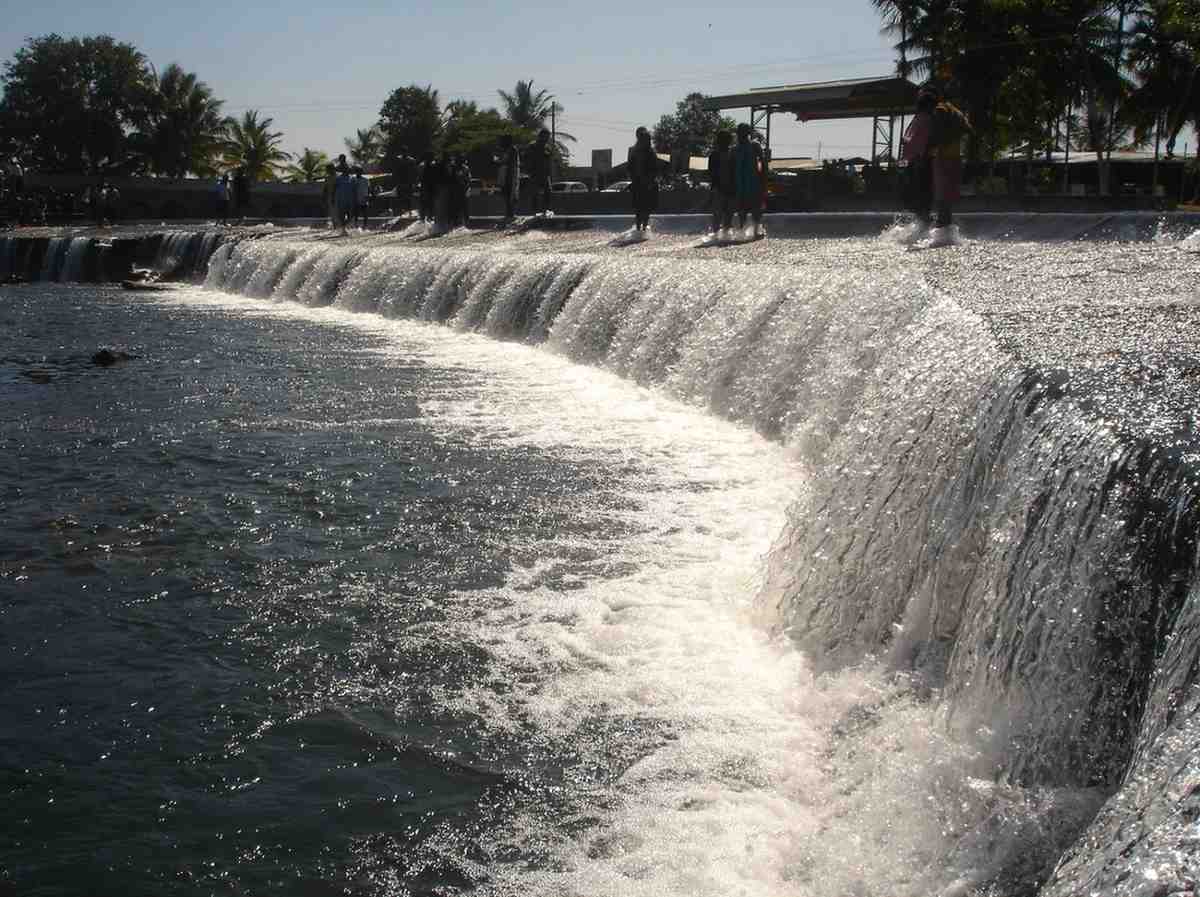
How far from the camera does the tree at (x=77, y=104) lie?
5744cm

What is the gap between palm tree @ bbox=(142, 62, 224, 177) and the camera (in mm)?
58969

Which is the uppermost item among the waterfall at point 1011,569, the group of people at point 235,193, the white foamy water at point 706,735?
the group of people at point 235,193

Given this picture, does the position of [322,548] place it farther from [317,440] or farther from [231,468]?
[317,440]

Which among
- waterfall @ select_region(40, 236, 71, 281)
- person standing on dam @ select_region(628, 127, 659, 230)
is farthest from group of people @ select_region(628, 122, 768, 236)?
waterfall @ select_region(40, 236, 71, 281)

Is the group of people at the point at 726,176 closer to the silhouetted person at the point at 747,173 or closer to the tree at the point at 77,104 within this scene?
the silhouetted person at the point at 747,173

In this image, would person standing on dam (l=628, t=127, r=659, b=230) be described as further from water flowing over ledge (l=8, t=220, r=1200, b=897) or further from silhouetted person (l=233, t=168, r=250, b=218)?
silhouetted person (l=233, t=168, r=250, b=218)

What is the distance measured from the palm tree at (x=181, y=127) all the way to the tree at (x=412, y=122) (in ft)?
42.0

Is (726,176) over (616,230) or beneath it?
over

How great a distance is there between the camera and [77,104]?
5762 centimetres

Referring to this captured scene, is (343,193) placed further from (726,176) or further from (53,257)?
(726,176)

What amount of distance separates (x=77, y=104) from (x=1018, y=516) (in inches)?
2381

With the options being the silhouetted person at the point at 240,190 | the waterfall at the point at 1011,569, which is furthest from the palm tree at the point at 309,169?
the waterfall at the point at 1011,569

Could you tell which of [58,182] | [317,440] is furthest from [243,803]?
[58,182]

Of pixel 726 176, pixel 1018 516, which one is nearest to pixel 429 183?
pixel 726 176
